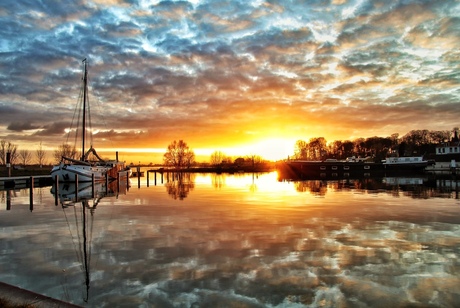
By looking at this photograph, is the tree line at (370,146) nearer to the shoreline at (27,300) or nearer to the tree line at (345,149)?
the tree line at (345,149)

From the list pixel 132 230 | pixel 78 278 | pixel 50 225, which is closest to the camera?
pixel 78 278

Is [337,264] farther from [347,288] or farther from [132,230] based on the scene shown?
[132,230]

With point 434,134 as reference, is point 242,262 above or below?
below

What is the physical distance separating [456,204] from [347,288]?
19228 millimetres

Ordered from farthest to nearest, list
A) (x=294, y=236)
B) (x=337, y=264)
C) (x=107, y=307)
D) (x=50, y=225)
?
(x=50, y=225)
(x=294, y=236)
(x=337, y=264)
(x=107, y=307)

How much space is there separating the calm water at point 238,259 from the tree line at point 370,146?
11807 cm

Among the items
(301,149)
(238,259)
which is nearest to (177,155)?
(301,149)

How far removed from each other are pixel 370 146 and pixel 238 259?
496ft

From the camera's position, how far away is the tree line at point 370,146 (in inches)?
5017

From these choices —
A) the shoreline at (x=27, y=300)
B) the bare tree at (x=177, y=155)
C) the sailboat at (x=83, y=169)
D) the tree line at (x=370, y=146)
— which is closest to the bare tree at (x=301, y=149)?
the tree line at (x=370, y=146)

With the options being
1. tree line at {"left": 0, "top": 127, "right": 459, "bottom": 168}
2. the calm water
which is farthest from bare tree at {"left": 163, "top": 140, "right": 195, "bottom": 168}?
the calm water

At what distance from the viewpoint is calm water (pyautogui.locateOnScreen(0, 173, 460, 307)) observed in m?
7.28

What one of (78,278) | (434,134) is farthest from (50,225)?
(434,134)

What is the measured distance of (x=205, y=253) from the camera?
10422 millimetres
